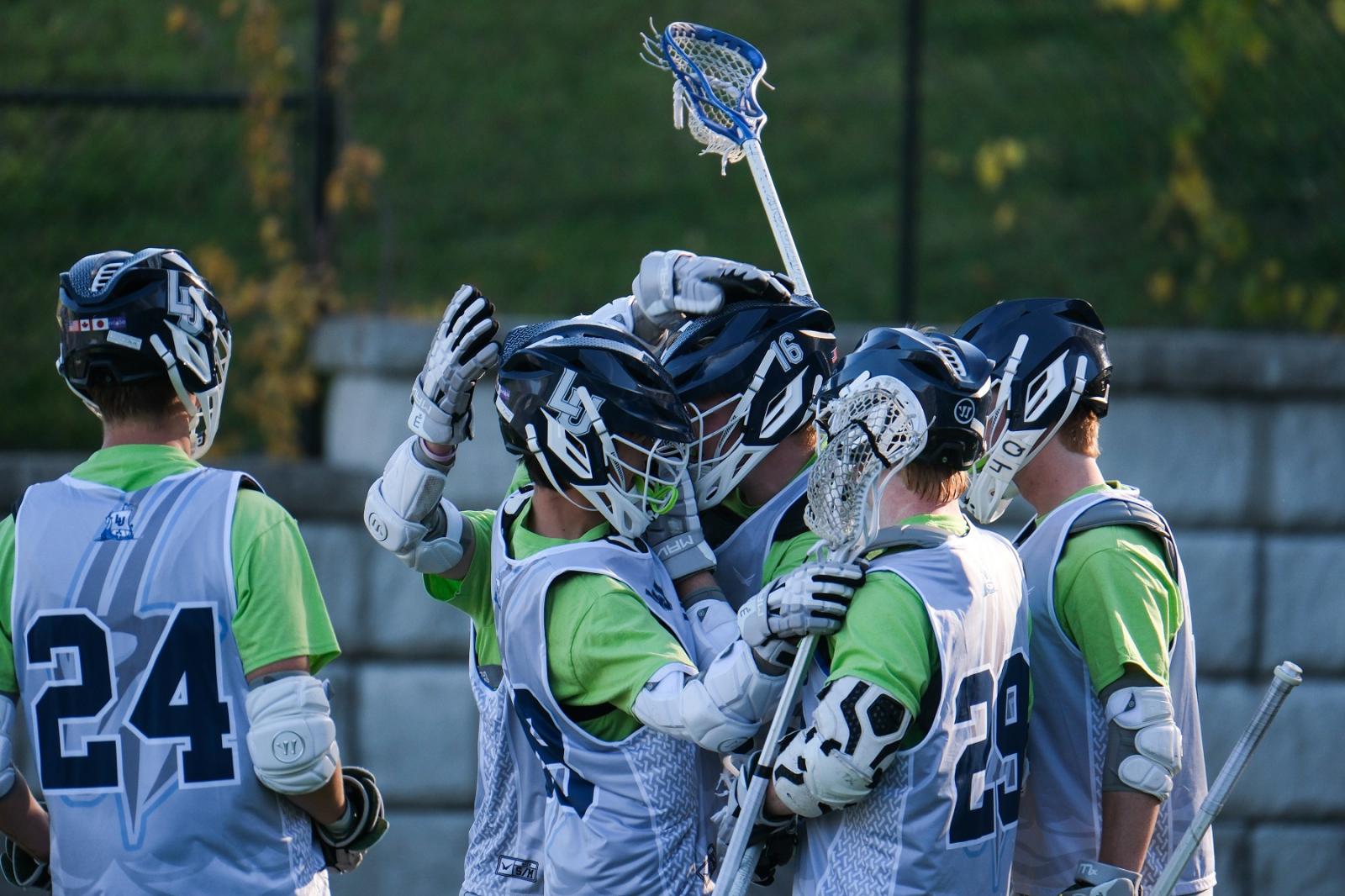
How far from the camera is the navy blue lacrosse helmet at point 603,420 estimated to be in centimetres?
311

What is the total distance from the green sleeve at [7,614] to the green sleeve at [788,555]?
1.50 meters

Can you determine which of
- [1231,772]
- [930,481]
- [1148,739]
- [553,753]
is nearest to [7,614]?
[553,753]

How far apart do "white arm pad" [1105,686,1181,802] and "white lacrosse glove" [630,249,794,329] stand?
110cm

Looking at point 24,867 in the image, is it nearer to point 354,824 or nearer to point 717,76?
point 354,824

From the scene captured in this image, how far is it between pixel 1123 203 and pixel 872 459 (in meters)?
5.85

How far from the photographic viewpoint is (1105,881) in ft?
10.4

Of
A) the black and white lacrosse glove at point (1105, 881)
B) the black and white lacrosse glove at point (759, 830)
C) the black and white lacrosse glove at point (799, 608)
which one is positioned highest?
the black and white lacrosse glove at point (799, 608)

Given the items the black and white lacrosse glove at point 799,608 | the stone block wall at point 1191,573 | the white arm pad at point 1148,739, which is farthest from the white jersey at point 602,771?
the stone block wall at point 1191,573

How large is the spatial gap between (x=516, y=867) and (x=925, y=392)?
1287 millimetres

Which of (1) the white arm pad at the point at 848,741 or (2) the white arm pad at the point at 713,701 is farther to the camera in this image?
(2) the white arm pad at the point at 713,701

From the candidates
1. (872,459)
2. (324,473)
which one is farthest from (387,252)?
(872,459)

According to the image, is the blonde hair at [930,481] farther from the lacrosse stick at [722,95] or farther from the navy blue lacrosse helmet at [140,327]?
the navy blue lacrosse helmet at [140,327]

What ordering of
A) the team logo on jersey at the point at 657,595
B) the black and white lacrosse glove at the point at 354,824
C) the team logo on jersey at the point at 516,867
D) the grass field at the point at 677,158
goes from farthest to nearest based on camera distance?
1. the grass field at the point at 677,158
2. the black and white lacrosse glove at the point at 354,824
3. the team logo on jersey at the point at 516,867
4. the team logo on jersey at the point at 657,595

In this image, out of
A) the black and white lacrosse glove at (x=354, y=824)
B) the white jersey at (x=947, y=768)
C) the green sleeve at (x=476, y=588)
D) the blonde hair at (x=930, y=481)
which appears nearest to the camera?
the white jersey at (x=947, y=768)
